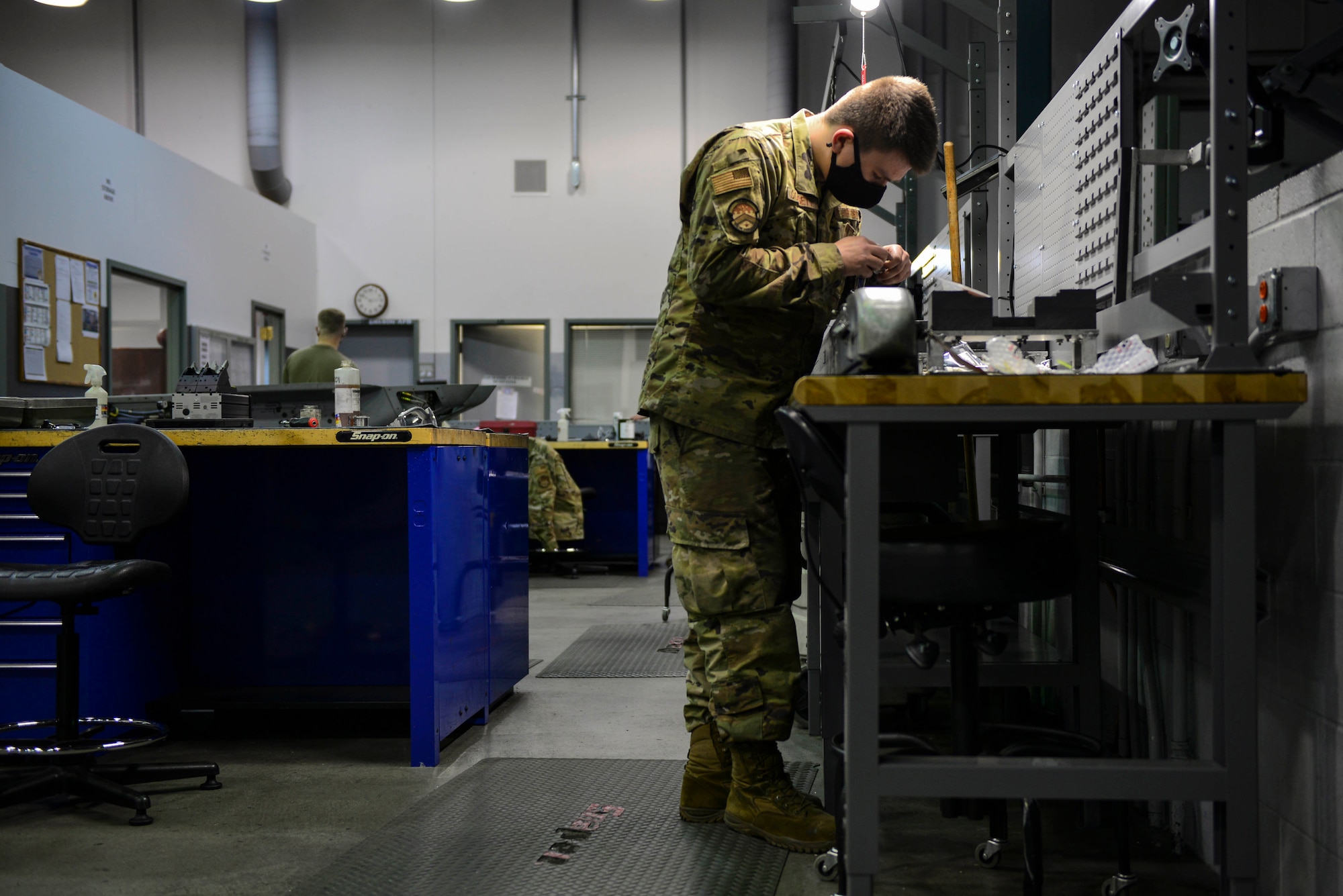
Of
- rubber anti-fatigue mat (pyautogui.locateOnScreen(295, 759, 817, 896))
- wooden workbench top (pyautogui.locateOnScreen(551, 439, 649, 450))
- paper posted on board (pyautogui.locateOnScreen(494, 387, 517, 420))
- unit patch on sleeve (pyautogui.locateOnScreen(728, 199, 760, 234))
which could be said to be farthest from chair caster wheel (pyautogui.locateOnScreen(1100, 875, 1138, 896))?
paper posted on board (pyautogui.locateOnScreen(494, 387, 517, 420))

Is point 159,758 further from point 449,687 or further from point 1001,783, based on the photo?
A: point 1001,783

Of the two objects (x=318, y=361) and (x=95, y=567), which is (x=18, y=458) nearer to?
(x=95, y=567)

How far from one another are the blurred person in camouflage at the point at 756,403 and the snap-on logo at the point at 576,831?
26cm

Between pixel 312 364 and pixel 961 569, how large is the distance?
473cm

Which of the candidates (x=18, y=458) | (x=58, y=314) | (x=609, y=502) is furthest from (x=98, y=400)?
(x=609, y=502)

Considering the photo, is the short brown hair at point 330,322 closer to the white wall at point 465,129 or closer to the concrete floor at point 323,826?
the concrete floor at point 323,826

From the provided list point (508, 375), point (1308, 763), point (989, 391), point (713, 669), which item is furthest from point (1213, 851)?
point (508, 375)

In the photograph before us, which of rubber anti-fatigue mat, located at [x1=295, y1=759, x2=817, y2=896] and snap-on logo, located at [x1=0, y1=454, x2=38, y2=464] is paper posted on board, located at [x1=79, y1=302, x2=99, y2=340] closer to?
snap-on logo, located at [x1=0, y1=454, x2=38, y2=464]

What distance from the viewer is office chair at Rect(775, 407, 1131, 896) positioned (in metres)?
1.25

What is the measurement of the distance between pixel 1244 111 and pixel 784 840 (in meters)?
1.32

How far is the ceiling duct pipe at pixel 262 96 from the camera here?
866cm

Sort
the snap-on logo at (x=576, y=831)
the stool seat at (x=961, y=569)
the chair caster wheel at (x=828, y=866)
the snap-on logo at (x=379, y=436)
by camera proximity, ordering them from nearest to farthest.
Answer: the stool seat at (x=961, y=569) < the chair caster wheel at (x=828, y=866) < the snap-on logo at (x=576, y=831) < the snap-on logo at (x=379, y=436)

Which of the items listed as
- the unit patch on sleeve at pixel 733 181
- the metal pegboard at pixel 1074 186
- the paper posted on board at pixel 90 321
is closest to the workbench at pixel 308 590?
the unit patch on sleeve at pixel 733 181

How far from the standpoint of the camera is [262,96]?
342 inches
